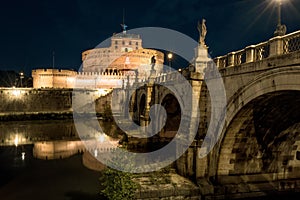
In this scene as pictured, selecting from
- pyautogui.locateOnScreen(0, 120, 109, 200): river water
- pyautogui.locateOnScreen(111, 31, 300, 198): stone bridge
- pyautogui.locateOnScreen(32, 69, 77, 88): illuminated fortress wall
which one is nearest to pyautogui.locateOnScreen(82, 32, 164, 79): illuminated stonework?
pyautogui.locateOnScreen(32, 69, 77, 88): illuminated fortress wall

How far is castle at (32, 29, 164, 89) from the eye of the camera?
65.2 meters

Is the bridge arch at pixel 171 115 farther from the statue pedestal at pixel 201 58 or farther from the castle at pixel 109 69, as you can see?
the castle at pixel 109 69

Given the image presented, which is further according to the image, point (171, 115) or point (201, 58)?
point (171, 115)

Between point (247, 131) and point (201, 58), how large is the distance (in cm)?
459

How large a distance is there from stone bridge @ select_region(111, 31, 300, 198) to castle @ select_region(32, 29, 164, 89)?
45.2 m

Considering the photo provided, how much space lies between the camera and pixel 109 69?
76938 mm

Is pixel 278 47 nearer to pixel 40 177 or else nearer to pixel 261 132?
pixel 261 132

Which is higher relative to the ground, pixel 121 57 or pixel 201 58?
pixel 121 57

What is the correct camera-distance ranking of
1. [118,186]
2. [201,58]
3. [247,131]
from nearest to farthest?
[118,186]
[247,131]
[201,58]

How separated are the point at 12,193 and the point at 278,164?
14.4 metres

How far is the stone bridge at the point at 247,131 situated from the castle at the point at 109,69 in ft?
148

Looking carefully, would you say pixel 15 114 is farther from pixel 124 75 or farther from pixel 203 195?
pixel 203 195

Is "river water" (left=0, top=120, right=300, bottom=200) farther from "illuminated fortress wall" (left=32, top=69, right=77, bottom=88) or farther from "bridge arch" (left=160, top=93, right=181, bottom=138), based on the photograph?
"illuminated fortress wall" (left=32, top=69, right=77, bottom=88)

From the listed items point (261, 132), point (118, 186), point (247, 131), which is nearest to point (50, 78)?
point (118, 186)
